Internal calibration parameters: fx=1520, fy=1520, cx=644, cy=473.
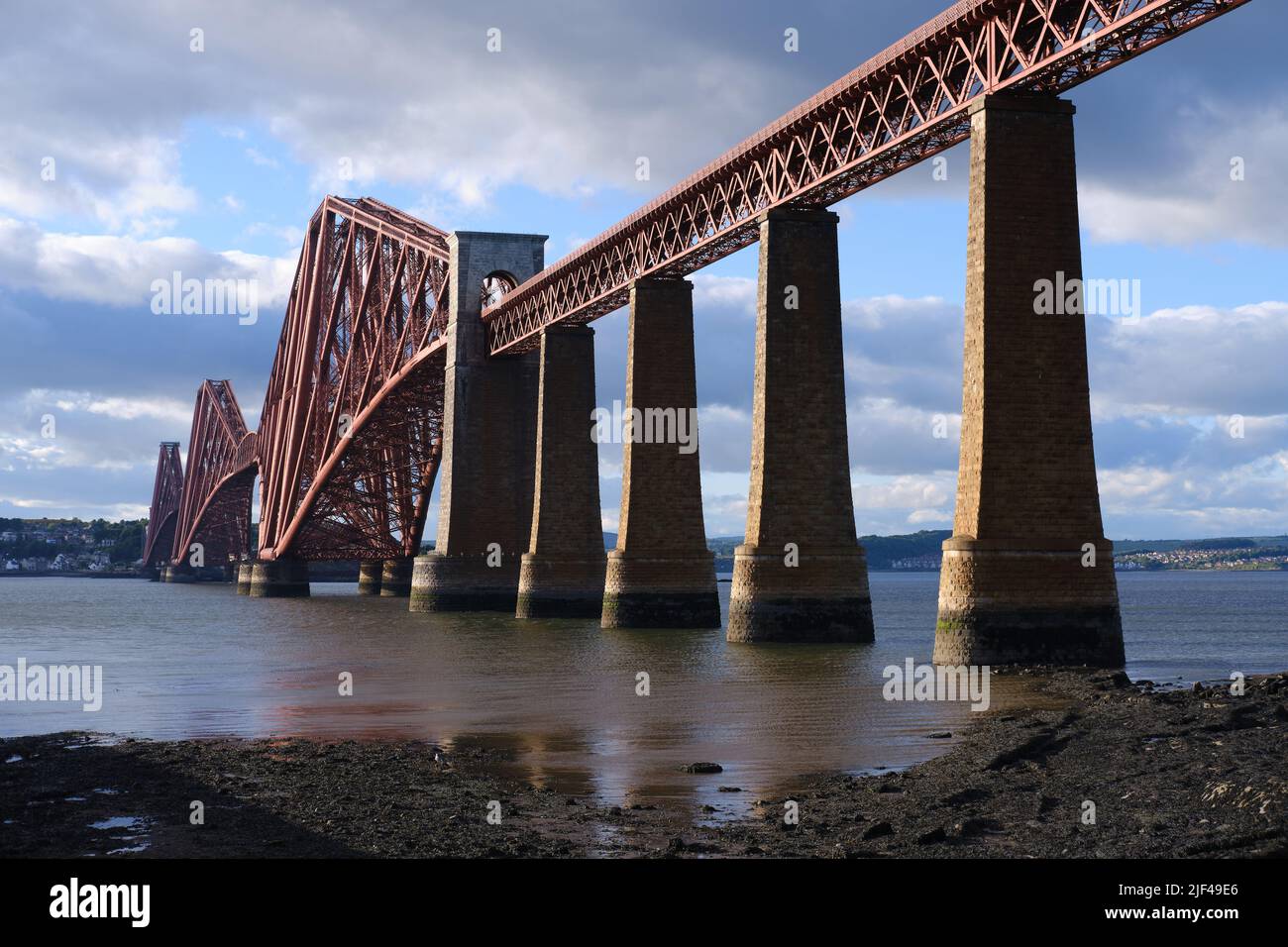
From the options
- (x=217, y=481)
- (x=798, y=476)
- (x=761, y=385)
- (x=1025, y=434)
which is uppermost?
(x=217, y=481)

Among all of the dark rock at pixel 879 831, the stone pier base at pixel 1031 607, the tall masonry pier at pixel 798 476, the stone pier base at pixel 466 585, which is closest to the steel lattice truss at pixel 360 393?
the stone pier base at pixel 466 585

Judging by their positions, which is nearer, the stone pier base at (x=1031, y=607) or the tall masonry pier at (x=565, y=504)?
the stone pier base at (x=1031, y=607)

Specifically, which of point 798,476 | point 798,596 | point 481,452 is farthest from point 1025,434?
point 481,452

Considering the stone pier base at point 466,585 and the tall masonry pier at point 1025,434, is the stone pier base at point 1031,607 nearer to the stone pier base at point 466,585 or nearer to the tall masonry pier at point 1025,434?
the tall masonry pier at point 1025,434

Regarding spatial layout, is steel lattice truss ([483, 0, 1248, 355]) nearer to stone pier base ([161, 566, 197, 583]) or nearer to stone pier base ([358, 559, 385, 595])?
stone pier base ([358, 559, 385, 595])

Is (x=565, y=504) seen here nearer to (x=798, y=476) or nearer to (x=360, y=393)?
(x=798, y=476)
